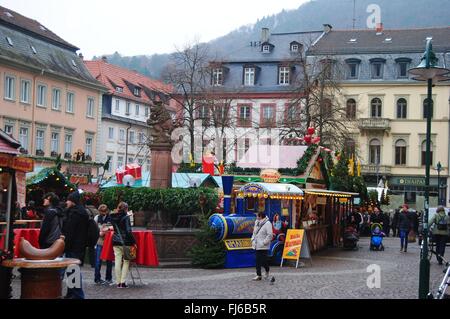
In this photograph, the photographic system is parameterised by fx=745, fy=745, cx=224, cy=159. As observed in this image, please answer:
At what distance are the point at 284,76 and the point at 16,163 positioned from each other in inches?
2135

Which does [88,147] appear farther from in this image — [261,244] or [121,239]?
[121,239]

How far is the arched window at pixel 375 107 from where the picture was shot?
61656mm

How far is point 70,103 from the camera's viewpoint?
54094mm

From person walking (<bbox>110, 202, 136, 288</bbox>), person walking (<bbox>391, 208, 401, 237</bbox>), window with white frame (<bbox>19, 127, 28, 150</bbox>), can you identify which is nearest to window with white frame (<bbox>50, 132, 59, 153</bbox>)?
window with white frame (<bbox>19, 127, 28, 150</bbox>)

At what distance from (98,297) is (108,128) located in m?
50.9

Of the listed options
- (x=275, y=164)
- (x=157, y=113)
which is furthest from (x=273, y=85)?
(x=157, y=113)

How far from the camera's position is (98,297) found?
44.5ft

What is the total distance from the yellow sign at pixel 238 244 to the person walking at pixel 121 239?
5.04 m

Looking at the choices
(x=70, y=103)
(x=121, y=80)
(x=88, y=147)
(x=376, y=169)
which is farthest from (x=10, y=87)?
(x=376, y=169)

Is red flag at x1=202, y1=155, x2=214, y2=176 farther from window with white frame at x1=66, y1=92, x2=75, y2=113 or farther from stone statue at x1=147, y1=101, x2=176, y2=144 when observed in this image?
window with white frame at x1=66, y1=92, x2=75, y2=113

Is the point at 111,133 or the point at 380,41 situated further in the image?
the point at 111,133

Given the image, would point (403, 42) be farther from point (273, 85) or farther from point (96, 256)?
point (96, 256)

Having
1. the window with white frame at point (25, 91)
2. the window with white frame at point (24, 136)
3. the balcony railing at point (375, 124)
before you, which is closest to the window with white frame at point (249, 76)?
the balcony railing at point (375, 124)

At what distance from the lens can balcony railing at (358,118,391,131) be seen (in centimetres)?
6072
